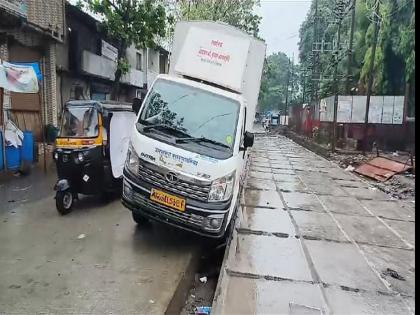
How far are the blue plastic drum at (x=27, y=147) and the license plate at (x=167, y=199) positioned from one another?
7.57 m

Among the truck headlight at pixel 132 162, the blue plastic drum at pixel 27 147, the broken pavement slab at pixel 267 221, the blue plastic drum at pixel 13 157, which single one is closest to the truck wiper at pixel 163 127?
the truck headlight at pixel 132 162

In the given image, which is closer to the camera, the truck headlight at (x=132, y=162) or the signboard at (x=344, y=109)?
the truck headlight at (x=132, y=162)

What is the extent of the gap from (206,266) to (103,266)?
155 centimetres

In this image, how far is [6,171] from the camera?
10.5 meters

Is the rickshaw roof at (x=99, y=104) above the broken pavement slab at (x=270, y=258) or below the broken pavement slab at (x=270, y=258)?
above

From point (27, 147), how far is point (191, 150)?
7.97m

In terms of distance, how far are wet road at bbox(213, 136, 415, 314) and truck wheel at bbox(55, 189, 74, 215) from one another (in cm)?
319

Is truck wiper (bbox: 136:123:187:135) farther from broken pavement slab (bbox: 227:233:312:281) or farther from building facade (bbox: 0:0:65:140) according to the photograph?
building facade (bbox: 0:0:65:140)

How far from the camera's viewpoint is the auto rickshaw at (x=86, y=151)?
742 centimetres

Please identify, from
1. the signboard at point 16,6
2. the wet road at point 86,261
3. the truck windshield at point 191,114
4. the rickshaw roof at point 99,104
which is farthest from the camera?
the signboard at point 16,6

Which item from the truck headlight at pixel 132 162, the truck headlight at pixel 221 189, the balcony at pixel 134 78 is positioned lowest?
the truck headlight at pixel 221 189

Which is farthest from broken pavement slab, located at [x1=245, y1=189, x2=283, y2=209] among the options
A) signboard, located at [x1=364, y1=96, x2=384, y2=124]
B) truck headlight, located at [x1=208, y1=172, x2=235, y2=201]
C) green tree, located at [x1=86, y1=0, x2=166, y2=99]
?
signboard, located at [x1=364, y1=96, x2=384, y2=124]

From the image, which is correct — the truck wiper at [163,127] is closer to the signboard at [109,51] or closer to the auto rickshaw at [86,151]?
the auto rickshaw at [86,151]

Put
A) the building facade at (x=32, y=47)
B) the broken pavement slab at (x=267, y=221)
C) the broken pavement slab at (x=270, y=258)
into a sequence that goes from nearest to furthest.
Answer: the broken pavement slab at (x=270, y=258), the broken pavement slab at (x=267, y=221), the building facade at (x=32, y=47)
